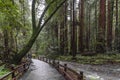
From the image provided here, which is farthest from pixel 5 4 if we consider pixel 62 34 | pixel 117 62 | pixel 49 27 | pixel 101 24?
pixel 49 27

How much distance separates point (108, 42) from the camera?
27375mm

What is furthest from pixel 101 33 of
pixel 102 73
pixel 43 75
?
pixel 43 75

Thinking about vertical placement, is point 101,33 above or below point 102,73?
above

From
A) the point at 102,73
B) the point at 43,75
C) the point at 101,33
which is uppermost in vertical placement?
the point at 101,33

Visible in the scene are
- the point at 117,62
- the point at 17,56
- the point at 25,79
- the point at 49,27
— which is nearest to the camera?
the point at 25,79

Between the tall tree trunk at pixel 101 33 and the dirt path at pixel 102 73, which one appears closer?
the dirt path at pixel 102 73

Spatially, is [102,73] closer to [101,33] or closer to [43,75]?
[43,75]

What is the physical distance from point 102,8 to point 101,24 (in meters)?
2.11

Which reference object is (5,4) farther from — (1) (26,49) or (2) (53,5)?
(2) (53,5)

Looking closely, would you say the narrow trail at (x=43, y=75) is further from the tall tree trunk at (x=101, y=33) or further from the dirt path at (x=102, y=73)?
the tall tree trunk at (x=101, y=33)

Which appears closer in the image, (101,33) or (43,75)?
(43,75)

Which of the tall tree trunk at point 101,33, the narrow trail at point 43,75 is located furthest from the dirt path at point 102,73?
the tall tree trunk at point 101,33

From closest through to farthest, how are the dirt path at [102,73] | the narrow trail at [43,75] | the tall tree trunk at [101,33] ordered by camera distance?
the dirt path at [102,73], the narrow trail at [43,75], the tall tree trunk at [101,33]

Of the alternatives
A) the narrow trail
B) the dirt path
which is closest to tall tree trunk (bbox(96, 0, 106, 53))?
the dirt path
